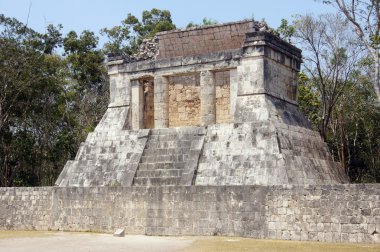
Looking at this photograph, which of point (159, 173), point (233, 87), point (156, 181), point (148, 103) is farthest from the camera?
point (148, 103)

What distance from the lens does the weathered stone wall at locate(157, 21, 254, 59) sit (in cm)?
1603

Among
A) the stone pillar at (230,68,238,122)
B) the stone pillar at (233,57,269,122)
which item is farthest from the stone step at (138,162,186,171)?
the stone pillar at (230,68,238,122)

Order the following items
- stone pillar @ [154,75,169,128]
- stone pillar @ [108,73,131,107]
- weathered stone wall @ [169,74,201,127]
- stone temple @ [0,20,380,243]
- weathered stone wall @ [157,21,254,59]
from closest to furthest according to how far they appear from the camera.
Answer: stone temple @ [0,20,380,243]
stone pillar @ [154,75,169,128]
weathered stone wall @ [157,21,254,59]
stone pillar @ [108,73,131,107]
weathered stone wall @ [169,74,201,127]

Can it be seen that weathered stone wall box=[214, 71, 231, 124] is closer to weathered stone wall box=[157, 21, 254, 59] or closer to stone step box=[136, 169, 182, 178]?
weathered stone wall box=[157, 21, 254, 59]

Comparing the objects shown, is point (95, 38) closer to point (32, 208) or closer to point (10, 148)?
point (10, 148)

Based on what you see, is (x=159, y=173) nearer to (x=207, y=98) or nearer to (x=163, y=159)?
(x=163, y=159)

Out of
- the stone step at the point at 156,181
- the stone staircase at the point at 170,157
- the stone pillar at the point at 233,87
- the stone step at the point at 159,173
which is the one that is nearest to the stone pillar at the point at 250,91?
the stone pillar at the point at 233,87

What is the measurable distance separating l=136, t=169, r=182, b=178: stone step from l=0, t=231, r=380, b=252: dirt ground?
77.3 inches

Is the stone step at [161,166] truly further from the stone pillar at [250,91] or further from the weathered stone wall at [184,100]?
the weathered stone wall at [184,100]

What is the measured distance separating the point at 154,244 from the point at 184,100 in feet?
22.2

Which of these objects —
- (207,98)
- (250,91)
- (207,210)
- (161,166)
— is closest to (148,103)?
(207,98)

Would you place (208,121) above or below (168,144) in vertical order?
above

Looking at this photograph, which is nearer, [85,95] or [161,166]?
[161,166]

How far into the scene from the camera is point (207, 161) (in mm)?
13977
